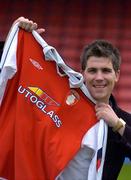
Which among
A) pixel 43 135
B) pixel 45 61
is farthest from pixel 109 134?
pixel 45 61

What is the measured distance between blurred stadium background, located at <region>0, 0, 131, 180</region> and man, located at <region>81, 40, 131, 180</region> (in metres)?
2.69

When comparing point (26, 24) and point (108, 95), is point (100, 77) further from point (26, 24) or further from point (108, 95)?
point (26, 24)

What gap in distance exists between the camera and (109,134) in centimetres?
225

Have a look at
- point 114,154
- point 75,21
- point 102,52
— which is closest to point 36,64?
point 102,52

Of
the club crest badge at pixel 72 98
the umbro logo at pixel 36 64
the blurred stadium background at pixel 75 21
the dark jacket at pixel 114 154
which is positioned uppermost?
the blurred stadium background at pixel 75 21

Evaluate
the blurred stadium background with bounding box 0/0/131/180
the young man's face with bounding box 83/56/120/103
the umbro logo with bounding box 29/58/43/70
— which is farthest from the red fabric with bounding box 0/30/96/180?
the blurred stadium background with bounding box 0/0/131/180

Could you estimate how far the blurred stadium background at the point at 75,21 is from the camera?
204 inches

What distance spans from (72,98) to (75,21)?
3245 millimetres

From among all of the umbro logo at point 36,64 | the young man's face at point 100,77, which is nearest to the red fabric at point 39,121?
the umbro logo at point 36,64

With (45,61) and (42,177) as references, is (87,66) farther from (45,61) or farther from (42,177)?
(42,177)

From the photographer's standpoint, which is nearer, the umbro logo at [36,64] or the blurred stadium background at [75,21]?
the umbro logo at [36,64]

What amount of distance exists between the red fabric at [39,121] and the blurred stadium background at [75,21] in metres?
2.60

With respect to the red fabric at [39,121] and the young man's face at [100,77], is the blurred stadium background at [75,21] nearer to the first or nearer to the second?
the red fabric at [39,121]

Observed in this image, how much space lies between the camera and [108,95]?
2.22 metres
